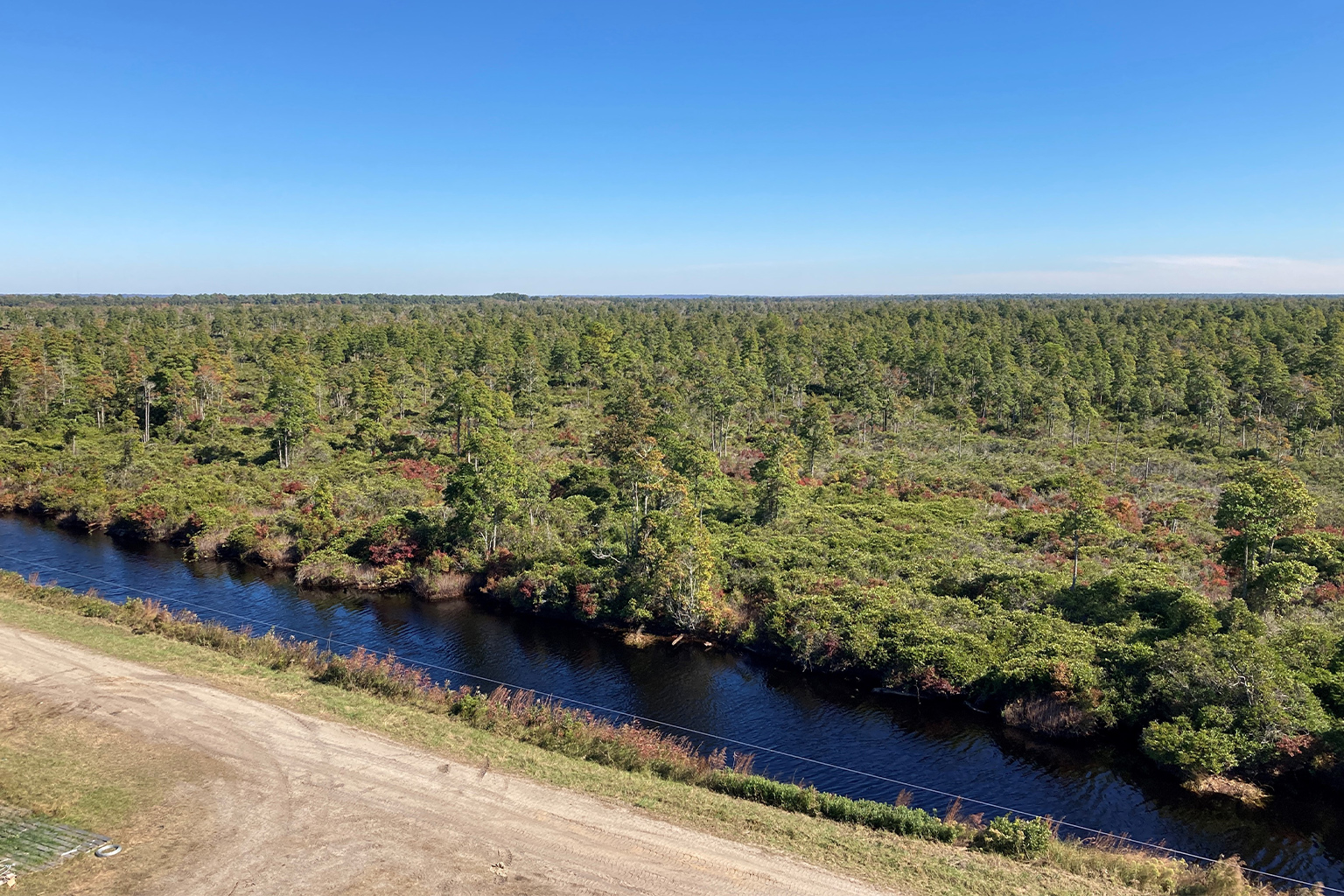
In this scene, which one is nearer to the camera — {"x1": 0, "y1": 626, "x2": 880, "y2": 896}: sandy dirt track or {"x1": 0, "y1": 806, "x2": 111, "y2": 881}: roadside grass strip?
{"x1": 0, "y1": 806, "x2": 111, "y2": 881}: roadside grass strip

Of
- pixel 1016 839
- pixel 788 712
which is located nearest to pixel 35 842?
pixel 788 712

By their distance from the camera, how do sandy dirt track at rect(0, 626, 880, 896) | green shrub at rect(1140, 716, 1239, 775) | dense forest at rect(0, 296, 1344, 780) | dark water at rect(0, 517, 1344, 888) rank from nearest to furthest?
sandy dirt track at rect(0, 626, 880, 896)
dark water at rect(0, 517, 1344, 888)
green shrub at rect(1140, 716, 1239, 775)
dense forest at rect(0, 296, 1344, 780)

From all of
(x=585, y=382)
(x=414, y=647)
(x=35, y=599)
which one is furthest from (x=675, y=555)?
(x=585, y=382)

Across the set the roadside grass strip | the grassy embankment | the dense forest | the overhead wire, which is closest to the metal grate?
the roadside grass strip

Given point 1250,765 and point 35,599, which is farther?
point 35,599

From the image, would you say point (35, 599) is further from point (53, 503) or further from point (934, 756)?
point (934, 756)

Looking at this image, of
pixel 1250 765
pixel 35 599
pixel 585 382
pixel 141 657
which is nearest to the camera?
pixel 1250 765

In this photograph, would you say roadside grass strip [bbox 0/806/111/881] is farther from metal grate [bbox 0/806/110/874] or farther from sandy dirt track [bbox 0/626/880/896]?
sandy dirt track [bbox 0/626/880/896]
